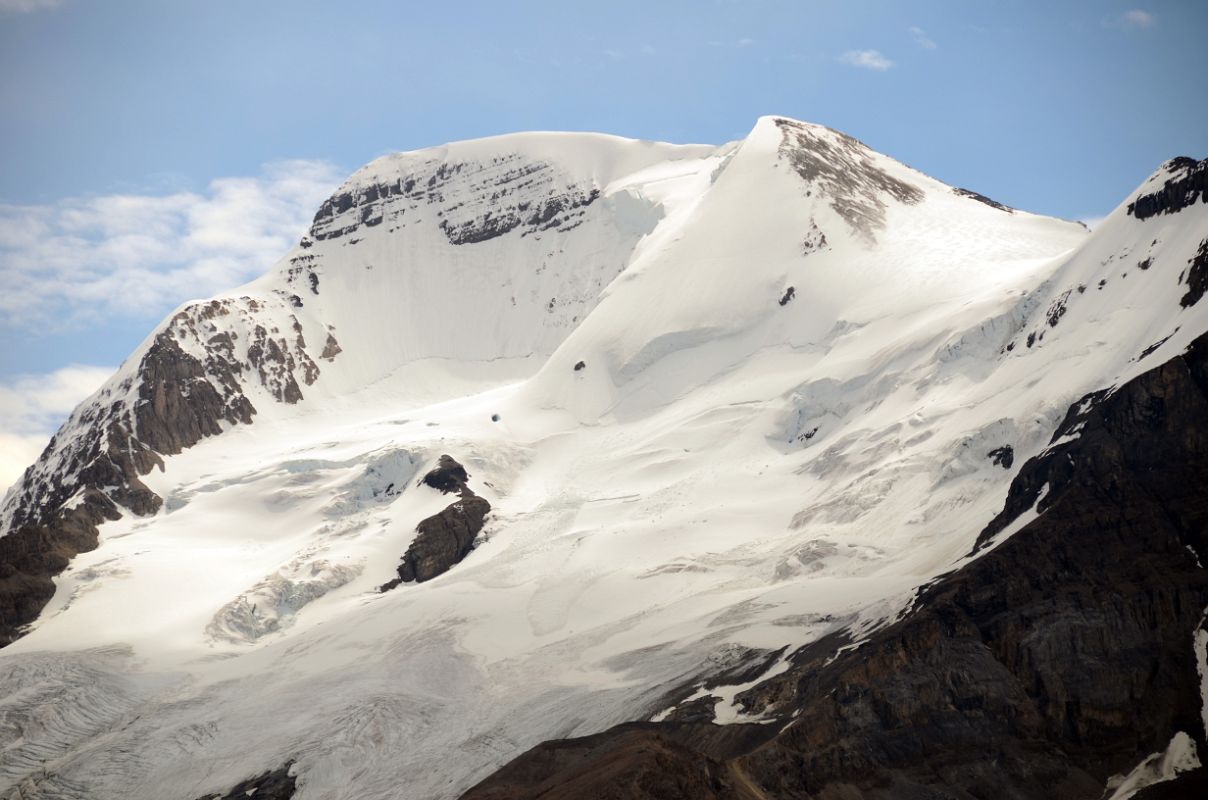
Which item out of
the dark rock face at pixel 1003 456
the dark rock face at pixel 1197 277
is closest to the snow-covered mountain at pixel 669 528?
the dark rock face at pixel 1003 456

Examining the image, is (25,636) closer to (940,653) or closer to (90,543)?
(90,543)

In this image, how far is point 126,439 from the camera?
17550 cm

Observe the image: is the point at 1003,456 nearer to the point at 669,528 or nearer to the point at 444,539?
the point at 669,528

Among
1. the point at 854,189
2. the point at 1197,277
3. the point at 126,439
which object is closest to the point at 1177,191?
the point at 1197,277

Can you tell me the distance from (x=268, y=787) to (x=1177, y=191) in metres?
80.4

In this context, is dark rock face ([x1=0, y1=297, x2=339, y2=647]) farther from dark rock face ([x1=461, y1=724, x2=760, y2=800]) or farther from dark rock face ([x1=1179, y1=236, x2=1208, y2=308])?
dark rock face ([x1=1179, y1=236, x2=1208, y2=308])

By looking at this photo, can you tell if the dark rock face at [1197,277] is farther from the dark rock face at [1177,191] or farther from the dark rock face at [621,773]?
the dark rock face at [621,773]

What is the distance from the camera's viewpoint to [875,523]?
121562 mm

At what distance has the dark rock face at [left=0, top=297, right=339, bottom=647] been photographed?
149250 mm

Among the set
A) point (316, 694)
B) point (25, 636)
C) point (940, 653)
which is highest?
point (25, 636)

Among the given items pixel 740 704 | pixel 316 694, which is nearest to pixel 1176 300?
pixel 740 704

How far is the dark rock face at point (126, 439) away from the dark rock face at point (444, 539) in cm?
3200

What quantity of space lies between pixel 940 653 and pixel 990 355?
46368 mm

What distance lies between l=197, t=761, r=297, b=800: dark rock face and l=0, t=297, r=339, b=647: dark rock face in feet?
140
